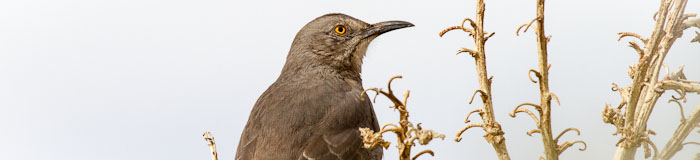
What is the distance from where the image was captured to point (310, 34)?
20.1 ft

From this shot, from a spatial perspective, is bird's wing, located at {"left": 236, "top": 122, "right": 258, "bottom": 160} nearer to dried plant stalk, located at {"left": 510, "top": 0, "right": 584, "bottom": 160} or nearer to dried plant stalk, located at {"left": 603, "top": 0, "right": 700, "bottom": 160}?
dried plant stalk, located at {"left": 510, "top": 0, "right": 584, "bottom": 160}

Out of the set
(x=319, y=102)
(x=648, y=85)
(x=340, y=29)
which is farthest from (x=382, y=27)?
(x=648, y=85)

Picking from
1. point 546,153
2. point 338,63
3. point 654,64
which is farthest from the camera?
A: point 338,63

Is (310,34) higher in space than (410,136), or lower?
higher

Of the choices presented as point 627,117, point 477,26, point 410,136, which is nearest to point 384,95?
point 410,136

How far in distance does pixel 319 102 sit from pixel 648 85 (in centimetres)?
297

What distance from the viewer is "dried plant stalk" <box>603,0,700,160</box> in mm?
1972

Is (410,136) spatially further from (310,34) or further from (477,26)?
(310,34)

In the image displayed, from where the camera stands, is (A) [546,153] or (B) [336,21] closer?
(A) [546,153]

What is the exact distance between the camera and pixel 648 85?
2.08 meters

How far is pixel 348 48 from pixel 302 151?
5.57 ft

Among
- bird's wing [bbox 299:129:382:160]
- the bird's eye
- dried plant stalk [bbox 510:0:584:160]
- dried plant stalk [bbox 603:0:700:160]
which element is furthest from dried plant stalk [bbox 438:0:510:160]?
the bird's eye

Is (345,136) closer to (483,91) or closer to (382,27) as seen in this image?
(382,27)

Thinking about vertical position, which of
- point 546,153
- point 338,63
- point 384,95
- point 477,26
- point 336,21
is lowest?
point 546,153
